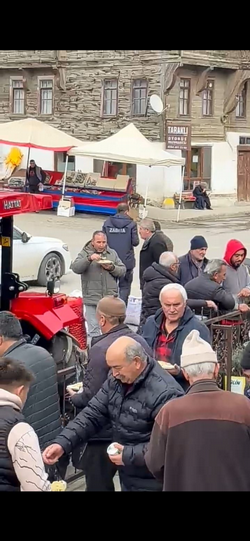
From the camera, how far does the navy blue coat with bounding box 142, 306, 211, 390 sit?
261 inches

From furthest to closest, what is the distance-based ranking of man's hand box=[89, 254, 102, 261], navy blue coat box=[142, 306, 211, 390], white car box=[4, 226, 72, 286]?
1. white car box=[4, 226, 72, 286]
2. man's hand box=[89, 254, 102, 261]
3. navy blue coat box=[142, 306, 211, 390]

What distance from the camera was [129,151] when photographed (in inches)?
1059

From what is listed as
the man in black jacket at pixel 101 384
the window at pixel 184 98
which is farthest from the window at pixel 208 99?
the man in black jacket at pixel 101 384

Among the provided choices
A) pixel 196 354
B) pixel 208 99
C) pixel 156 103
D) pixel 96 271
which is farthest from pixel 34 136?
pixel 196 354

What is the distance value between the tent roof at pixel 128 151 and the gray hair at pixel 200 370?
22.1m

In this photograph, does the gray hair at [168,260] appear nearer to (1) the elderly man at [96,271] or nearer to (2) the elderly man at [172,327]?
(1) the elderly man at [96,271]

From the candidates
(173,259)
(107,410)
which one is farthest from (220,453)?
(173,259)

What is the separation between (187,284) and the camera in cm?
861

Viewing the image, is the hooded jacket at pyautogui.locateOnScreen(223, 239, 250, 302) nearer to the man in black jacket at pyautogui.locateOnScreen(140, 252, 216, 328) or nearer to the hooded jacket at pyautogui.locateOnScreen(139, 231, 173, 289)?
the man in black jacket at pyautogui.locateOnScreen(140, 252, 216, 328)

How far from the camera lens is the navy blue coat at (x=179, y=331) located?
6.63m

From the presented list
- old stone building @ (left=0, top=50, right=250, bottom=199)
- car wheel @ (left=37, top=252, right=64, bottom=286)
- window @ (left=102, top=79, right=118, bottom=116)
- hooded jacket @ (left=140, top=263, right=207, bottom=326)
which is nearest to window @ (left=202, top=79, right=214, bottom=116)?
old stone building @ (left=0, top=50, right=250, bottom=199)

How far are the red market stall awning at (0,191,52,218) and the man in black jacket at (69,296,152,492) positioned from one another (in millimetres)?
2149
